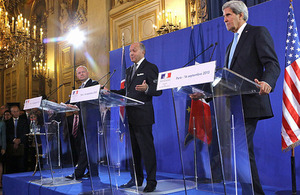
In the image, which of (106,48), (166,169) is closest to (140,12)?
(106,48)

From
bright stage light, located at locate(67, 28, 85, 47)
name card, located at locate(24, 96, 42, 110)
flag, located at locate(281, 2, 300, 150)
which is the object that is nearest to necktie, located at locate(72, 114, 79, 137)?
name card, located at locate(24, 96, 42, 110)

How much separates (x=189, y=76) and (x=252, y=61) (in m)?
0.60

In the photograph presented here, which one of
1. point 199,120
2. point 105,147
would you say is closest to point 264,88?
point 199,120

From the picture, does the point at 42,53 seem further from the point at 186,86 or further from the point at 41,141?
the point at 186,86

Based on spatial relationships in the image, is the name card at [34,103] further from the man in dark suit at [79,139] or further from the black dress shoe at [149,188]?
the black dress shoe at [149,188]

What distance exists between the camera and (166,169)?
4621mm

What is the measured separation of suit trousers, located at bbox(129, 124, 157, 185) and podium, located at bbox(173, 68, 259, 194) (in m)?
0.91

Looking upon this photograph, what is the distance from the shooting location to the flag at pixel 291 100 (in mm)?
2740

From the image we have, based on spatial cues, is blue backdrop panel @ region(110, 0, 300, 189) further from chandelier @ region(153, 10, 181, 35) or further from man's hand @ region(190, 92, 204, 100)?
chandelier @ region(153, 10, 181, 35)

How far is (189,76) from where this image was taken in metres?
1.89

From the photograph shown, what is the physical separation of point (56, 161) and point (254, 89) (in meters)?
2.51

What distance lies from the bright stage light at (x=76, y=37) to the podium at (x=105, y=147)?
5.94 meters

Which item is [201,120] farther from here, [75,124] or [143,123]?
[75,124]

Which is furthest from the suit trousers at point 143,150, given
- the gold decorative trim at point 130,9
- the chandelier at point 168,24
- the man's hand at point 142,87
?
the gold decorative trim at point 130,9
